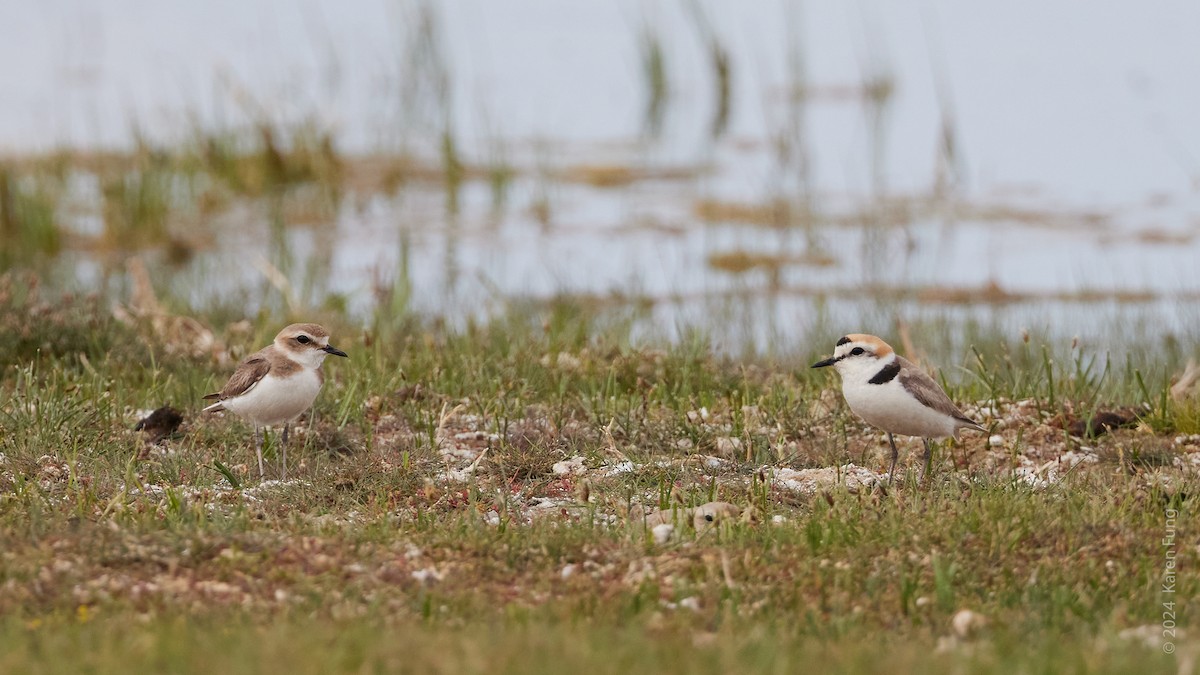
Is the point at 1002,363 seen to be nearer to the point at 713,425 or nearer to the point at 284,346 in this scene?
the point at 713,425

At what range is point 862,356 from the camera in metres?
7.29

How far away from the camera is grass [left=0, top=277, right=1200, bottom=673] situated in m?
4.66

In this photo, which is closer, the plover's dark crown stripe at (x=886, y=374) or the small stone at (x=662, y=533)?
the small stone at (x=662, y=533)

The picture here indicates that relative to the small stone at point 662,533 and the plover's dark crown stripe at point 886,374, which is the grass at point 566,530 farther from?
the plover's dark crown stripe at point 886,374

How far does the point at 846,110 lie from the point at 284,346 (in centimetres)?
1458

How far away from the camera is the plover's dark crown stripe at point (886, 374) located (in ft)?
23.2

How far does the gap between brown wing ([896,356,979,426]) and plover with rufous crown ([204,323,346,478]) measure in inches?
104

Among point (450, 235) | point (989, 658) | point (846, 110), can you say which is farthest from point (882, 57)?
point (989, 658)

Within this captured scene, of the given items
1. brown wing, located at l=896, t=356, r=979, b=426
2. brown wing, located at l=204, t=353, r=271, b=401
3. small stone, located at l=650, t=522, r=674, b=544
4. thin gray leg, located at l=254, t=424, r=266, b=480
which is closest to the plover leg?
thin gray leg, located at l=254, t=424, r=266, b=480

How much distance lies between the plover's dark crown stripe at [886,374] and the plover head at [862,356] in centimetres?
3

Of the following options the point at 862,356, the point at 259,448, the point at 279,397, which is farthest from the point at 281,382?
the point at 862,356

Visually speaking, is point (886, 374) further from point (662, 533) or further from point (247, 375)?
point (247, 375)

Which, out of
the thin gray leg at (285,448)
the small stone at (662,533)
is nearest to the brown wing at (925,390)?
the small stone at (662,533)

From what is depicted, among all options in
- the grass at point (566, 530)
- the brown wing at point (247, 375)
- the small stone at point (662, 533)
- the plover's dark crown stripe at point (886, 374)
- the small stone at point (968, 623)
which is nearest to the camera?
the grass at point (566, 530)
